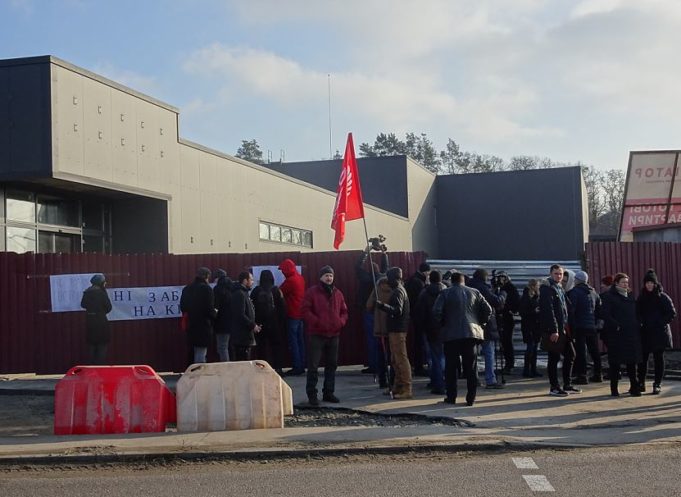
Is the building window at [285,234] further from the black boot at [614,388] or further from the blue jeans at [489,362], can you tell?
the black boot at [614,388]

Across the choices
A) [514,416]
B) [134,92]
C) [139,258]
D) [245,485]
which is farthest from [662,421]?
[134,92]

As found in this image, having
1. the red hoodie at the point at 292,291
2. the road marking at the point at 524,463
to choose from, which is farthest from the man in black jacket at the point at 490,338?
the road marking at the point at 524,463

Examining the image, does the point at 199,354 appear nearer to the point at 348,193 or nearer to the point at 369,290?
the point at 369,290

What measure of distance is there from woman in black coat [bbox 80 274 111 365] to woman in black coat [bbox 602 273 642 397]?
796 centimetres

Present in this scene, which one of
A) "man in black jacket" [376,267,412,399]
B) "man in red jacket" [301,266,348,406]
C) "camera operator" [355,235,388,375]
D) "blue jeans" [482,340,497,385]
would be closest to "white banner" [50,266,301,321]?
"camera operator" [355,235,388,375]

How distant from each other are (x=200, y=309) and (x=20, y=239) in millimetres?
6507

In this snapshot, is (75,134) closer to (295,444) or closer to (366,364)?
(366,364)

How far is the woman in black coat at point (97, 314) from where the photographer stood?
13.6 m

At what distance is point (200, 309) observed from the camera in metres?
13.4

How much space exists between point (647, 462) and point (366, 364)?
7792 millimetres

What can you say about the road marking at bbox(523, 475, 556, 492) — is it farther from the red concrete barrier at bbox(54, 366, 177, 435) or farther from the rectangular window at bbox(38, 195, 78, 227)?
the rectangular window at bbox(38, 195, 78, 227)

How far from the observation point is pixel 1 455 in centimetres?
855

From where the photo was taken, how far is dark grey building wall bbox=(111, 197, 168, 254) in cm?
2006

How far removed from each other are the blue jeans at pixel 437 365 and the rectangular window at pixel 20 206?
999 cm
